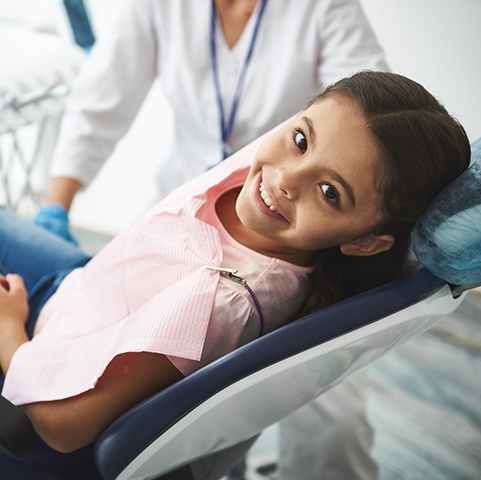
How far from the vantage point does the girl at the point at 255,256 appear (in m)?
0.92

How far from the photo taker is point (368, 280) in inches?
41.3

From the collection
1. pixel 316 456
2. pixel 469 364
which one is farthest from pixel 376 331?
pixel 469 364

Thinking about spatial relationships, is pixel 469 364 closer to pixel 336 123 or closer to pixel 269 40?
pixel 269 40

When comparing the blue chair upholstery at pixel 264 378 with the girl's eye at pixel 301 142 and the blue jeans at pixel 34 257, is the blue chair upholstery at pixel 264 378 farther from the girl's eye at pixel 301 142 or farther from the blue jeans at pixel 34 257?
the blue jeans at pixel 34 257

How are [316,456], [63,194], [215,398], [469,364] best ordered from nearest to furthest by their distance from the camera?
[215,398] → [316,456] → [63,194] → [469,364]

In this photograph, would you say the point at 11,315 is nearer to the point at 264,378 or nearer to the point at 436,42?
the point at 264,378

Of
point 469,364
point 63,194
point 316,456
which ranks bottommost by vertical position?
point 469,364

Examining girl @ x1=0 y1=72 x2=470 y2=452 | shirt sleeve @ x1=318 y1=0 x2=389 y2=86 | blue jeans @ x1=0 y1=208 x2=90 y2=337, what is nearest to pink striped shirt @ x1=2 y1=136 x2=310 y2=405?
girl @ x1=0 y1=72 x2=470 y2=452

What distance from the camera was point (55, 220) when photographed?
1502mm

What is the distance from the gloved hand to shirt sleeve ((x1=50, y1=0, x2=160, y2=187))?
10cm

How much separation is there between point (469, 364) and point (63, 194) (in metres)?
1.25

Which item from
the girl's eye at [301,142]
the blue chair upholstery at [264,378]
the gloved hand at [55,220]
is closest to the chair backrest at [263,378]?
the blue chair upholstery at [264,378]

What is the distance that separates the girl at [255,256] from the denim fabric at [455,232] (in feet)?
0.16

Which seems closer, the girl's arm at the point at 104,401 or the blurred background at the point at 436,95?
the girl's arm at the point at 104,401
